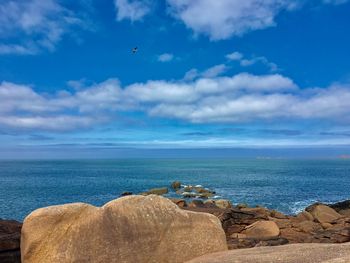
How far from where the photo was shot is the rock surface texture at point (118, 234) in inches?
403

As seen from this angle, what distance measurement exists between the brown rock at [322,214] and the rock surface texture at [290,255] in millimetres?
25202

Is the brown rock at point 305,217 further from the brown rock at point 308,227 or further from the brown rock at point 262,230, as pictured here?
the brown rock at point 262,230

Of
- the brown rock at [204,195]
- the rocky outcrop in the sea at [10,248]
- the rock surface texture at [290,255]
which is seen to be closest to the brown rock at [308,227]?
the rock surface texture at [290,255]

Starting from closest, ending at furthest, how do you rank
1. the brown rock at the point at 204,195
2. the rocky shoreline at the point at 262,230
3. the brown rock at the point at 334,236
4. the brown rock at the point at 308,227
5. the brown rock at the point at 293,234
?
the rocky shoreline at the point at 262,230
the brown rock at the point at 334,236
the brown rock at the point at 293,234
the brown rock at the point at 308,227
the brown rock at the point at 204,195

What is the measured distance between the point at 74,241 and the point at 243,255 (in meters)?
4.51

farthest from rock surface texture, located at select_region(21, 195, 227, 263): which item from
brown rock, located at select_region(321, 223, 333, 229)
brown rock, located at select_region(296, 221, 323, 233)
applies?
brown rock, located at select_region(321, 223, 333, 229)

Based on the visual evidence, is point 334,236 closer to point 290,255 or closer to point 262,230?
point 262,230

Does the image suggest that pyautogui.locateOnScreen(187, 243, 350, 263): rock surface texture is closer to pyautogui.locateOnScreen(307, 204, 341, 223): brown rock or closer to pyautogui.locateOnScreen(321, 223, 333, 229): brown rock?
pyautogui.locateOnScreen(321, 223, 333, 229): brown rock

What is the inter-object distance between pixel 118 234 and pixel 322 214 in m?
28.2

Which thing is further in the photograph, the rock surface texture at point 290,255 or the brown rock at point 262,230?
the brown rock at point 262,230

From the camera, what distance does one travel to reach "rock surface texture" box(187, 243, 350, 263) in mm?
8288

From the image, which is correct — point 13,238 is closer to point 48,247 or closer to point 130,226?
point 48,247

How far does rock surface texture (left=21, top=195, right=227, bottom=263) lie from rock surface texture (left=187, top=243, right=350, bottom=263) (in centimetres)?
105

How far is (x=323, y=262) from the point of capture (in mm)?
7879
